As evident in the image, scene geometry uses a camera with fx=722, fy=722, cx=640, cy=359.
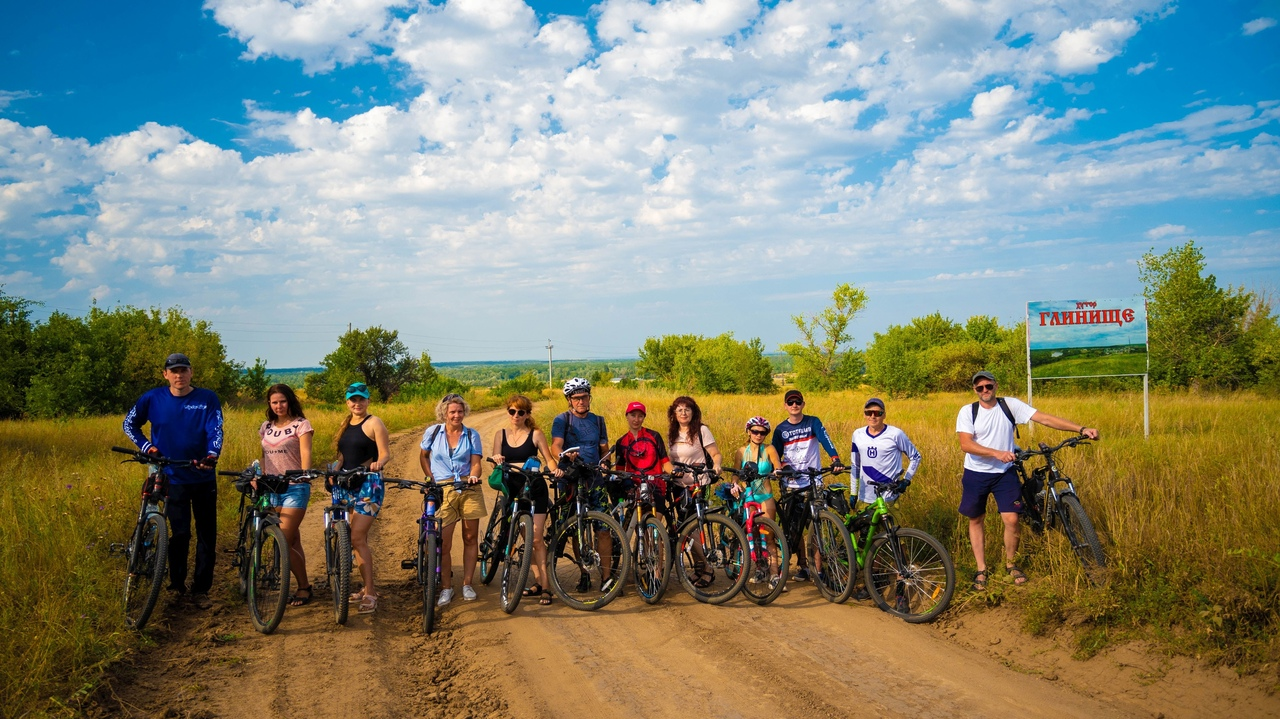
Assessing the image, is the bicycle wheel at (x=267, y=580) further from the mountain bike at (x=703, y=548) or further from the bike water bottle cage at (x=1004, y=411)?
the bike water bottle cage at (x=1004, y=411)

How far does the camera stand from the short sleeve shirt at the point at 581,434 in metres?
6.95

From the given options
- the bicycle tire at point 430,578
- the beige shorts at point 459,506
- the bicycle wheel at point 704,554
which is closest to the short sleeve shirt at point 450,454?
the beige shorts at point 459,506

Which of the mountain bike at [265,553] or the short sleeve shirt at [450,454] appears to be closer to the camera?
the mountain bike at [265,553]

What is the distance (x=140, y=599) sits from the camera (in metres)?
5.82

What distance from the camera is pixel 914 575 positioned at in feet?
19.6

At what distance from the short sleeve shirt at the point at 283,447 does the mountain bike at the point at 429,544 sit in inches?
35.8

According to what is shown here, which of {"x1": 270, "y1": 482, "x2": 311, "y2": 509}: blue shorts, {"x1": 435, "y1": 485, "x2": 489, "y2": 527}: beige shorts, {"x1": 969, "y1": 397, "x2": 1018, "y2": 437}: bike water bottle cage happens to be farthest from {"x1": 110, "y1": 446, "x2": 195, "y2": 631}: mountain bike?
{"x1": 969, "y1": 397, "x2": 1018, "y2": 437}: bike water bottle cage

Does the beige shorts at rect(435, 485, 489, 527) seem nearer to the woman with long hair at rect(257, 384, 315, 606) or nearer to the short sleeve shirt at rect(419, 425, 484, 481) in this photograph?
the short sleeve shirt at rect(419, 425, 484, 481)

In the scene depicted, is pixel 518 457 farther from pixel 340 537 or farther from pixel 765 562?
pixel 765 562

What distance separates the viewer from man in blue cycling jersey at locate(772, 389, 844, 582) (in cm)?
684

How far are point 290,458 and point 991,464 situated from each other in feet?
19.7

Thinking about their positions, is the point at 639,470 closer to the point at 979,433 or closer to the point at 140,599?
the point at 979,433

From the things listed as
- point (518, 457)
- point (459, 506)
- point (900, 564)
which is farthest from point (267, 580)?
point (900, 564)

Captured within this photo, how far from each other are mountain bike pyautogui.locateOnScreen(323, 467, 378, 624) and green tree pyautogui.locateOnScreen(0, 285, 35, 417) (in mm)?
30457
